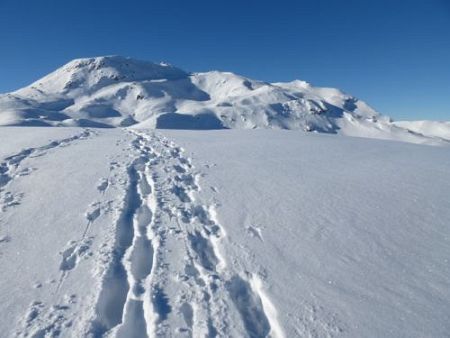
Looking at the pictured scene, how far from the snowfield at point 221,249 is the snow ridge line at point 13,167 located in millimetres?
61

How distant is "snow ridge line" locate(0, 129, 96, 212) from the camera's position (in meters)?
8.33

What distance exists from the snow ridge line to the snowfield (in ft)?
0.20

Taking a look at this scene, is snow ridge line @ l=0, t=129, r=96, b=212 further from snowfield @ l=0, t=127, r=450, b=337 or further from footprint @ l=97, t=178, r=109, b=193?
footprint @ l=97, t=178, r=109, b=193

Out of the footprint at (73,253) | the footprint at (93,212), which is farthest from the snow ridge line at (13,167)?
the footprint at (73,253)

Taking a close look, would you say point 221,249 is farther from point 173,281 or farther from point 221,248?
point 173,281

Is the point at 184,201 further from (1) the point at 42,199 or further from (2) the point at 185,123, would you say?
(2) the point at 185,123

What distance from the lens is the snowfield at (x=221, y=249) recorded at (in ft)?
15.5

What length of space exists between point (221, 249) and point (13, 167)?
25.0ft

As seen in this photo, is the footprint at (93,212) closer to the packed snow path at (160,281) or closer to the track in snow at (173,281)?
the packed snow path at (160,281)

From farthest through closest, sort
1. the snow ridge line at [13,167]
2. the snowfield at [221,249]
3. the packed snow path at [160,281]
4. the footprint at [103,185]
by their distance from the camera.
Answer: the footprint at [103,185] < the snow ridge line at [13,167] < the snowfield at [221,249] < the packed snow path at [160,281]

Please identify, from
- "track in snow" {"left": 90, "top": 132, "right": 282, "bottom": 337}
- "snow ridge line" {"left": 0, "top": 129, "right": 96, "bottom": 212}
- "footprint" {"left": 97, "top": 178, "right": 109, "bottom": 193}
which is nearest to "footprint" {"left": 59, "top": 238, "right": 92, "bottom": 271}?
"track in snow" {"left": 90, "top": 132, "right": 282, "bottom": 337}

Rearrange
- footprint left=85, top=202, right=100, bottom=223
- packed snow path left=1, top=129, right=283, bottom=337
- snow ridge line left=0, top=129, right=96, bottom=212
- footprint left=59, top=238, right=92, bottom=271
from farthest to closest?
snow ridge line left=0, top=129, right=96, bottom=212 < footprint left=85, top=202, right=100, bottom=223 < footprint left=59, top=238, right=92, bottom=271 < packed snow path left=1, top=129, right=283, bottom=337

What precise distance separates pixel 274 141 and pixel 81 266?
12.5m

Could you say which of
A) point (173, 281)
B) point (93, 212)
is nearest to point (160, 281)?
point (173, 281)
